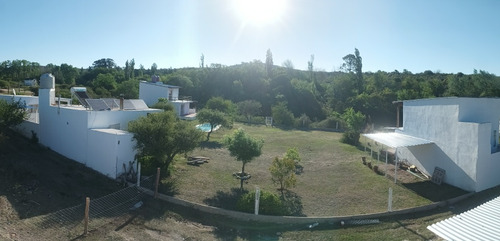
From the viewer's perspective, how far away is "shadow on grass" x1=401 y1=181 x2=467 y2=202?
14.8m

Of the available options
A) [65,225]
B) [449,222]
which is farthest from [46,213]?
[449,222]

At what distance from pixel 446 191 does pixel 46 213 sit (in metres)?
16.9

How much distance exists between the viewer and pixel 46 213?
1183 centimetres

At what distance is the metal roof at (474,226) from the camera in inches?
262

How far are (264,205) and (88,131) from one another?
1001cm

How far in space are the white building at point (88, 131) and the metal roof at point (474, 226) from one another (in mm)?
13680

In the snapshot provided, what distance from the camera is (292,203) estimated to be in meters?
14.6

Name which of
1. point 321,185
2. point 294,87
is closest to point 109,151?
point 321,185

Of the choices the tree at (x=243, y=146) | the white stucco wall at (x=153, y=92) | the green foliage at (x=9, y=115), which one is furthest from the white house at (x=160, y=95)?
the tree at (x=243, y=146)

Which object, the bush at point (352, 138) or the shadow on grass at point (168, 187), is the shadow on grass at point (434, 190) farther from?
the shadow on grass at point (168, 187)

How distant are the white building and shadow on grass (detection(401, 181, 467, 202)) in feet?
46.1

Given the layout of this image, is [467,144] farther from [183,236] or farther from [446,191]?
[183,236]

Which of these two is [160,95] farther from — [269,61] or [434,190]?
[269,61]

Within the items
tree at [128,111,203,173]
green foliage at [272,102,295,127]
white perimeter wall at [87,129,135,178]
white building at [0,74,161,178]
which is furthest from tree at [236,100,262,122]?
white perimeter wall at [87,129,135,178]
